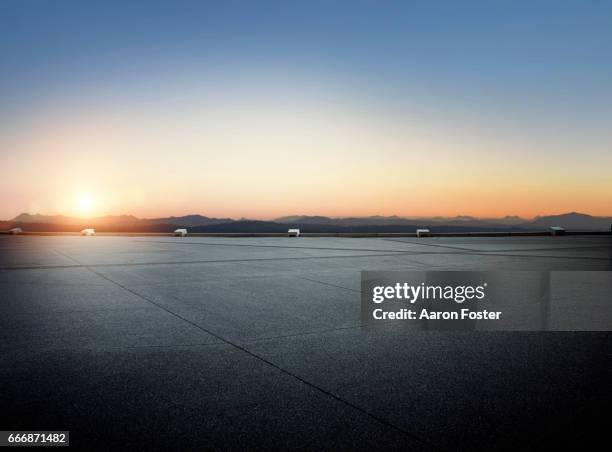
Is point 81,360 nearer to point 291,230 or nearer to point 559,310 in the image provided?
point 559,310

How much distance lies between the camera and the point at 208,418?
10.8ft

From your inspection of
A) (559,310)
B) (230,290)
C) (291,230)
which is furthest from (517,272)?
(291,230)

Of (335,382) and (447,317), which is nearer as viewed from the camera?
(335,382)

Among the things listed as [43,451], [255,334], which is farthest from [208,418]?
[255,334]

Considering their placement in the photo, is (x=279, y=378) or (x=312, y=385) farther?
(x=279, y=378)

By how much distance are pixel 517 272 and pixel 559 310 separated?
Result: 4.47 metres

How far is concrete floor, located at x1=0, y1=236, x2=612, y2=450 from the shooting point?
3072mm

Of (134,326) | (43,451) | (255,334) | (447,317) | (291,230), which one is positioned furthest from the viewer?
(291,230)

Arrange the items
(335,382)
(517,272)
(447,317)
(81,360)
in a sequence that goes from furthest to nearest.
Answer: (517,272) < (447,317) < (81,360) < (335,382)

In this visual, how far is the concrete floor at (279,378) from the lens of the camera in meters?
3.07

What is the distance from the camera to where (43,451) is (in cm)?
284

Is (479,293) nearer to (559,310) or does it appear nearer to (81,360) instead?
(559,310)

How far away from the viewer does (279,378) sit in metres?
4.08

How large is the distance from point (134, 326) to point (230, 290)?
2.89m
